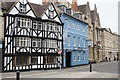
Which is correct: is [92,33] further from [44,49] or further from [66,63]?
[44,49]

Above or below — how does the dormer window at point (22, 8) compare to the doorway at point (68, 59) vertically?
above

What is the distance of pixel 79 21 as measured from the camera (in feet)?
125

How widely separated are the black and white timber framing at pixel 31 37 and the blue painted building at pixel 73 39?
1560mm

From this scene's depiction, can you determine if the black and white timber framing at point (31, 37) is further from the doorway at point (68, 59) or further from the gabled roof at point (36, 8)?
the doorway at point (68, 59)

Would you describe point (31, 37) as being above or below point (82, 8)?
below

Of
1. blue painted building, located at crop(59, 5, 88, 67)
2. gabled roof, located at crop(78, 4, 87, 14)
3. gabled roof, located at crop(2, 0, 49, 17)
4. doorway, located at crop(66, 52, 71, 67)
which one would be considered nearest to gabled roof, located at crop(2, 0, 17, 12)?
gabled roof, located at crop(2, 0, 49, 17)

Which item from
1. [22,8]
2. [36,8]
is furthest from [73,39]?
[22,8]

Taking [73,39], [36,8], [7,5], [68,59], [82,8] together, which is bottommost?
[68,59]

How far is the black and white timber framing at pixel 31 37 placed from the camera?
24.5 metres

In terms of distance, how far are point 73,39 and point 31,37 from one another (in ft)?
35.3

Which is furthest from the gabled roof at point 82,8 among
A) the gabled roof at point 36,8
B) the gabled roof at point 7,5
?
the gabled roof at point 7,5

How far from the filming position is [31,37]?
26609 mm

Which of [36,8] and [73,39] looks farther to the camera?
[73,39]

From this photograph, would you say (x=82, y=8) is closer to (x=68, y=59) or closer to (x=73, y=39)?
(x=73, y=39)
